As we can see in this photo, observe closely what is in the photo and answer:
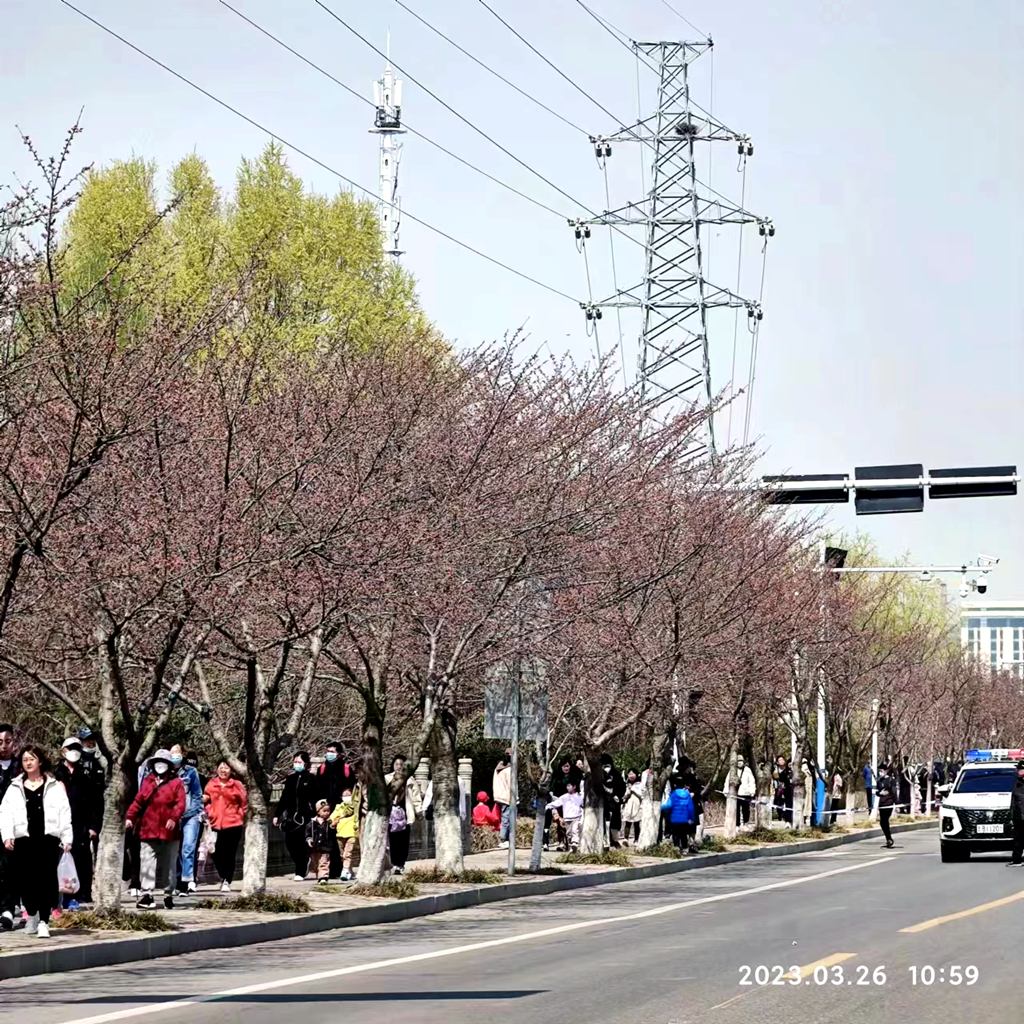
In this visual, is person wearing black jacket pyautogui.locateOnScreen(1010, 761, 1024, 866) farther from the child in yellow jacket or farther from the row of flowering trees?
the child in yellow jacket

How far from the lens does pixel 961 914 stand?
21.6 meters

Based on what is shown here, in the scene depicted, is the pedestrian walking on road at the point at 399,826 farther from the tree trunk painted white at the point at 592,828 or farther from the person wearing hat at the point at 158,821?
the person wearing hat at the point at 158,821

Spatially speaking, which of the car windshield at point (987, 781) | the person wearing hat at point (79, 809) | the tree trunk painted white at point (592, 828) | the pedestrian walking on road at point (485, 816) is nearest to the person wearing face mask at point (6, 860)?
the person wearing hat at point (79, 809)

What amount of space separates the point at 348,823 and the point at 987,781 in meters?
14.6

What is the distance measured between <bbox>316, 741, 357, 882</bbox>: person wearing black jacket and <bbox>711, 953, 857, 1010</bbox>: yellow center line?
35.2 feet

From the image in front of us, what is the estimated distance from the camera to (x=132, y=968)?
663 inches

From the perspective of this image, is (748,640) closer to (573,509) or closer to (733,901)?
(573,509)

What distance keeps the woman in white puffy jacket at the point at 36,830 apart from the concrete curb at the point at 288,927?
78cm

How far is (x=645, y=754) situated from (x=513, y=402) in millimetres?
31027

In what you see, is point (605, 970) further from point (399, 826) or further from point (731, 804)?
point (731, 804)

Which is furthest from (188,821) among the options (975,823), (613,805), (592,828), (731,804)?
(731,804)

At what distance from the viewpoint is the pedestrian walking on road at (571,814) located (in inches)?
1473

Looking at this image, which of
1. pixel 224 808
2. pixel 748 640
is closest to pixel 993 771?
pixel 748 640

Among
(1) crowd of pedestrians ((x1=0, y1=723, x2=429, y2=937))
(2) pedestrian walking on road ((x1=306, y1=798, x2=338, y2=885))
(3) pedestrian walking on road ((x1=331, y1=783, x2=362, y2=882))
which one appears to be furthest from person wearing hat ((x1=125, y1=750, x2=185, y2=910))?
(3) pedestrian walking on road ((x1=331, y1=783, x2=362, y2=882))
